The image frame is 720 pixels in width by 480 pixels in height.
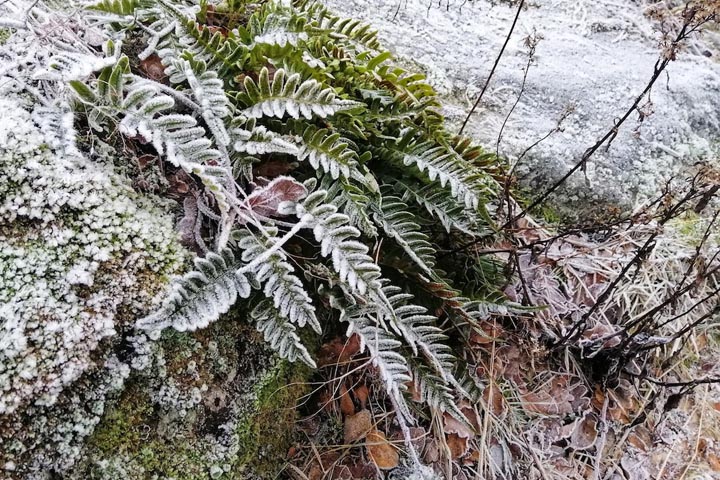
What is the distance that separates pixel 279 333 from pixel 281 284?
16 centimetres

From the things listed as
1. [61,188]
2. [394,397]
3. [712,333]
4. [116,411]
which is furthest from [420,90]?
[712,333]

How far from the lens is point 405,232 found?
2.00 meters

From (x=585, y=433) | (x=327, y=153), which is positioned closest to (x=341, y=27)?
(x=327, y=153)

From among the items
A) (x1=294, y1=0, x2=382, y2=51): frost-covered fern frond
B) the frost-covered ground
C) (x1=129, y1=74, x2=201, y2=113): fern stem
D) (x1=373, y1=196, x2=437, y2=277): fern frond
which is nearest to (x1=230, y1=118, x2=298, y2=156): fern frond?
(x1=129, y1=74, x2=201, y2=113): fern stem

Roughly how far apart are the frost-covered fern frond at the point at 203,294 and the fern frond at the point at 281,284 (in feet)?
0.18

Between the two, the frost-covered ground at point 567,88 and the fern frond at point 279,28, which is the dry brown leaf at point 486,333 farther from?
the fern frond at point 279,28

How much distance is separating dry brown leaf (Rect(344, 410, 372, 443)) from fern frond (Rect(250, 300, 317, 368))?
0.40m

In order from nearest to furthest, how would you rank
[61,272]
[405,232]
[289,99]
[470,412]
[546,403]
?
[61,272]
[289,99]
[405,232]
[470,412]
[546,403]

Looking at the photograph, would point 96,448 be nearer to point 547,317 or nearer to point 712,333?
point 547,317

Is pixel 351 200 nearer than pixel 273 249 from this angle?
No

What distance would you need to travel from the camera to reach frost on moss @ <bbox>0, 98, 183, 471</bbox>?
1.42m

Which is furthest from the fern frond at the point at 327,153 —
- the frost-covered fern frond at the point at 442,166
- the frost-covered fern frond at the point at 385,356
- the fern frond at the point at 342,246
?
the frost-covered fern frond at the point at 385,356

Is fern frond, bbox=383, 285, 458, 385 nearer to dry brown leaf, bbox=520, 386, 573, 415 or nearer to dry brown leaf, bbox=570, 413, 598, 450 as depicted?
dry brown leaf, bbox=520, 386, 573, 415

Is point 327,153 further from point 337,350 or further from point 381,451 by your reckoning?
point 381,451
